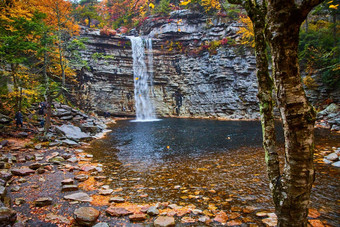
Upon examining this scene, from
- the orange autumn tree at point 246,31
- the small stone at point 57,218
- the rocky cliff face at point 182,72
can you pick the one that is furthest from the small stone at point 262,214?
the orange autumn tree at point 246,31

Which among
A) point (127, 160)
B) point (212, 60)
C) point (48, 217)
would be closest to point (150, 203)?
point (48, 217)

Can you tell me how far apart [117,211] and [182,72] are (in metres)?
30.2

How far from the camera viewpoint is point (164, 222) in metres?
3.65

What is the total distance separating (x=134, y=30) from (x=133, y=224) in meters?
38.5

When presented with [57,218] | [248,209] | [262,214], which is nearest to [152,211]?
[57,218]

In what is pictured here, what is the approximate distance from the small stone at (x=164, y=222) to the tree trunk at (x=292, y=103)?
233 centimetres

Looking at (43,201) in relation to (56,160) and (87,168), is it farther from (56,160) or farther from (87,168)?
(56,160)

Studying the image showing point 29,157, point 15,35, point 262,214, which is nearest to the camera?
point 262,214

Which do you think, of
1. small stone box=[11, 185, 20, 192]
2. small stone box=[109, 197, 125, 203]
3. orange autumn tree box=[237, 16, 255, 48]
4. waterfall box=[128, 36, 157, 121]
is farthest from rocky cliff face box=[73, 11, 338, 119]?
small stone box=[109, 197, 125, 203]

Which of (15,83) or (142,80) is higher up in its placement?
(142,80)

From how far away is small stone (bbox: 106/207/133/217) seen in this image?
396 cm

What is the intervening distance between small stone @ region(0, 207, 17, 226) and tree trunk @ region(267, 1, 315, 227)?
432 centimetres

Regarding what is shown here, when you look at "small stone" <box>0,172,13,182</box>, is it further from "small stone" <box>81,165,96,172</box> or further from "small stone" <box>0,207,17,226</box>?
"small stone" <box>0,207,17,226</box>

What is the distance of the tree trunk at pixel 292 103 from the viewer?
1.93 meters
